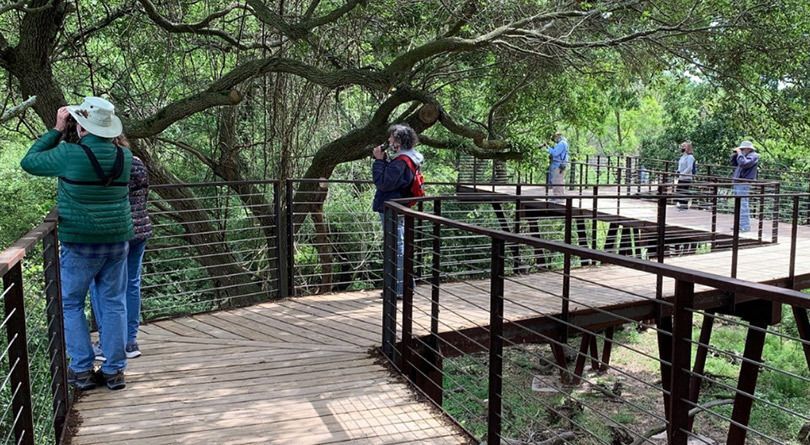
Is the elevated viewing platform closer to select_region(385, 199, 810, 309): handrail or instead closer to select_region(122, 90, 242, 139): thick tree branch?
select_region(385, 199, 810, 309): handrail

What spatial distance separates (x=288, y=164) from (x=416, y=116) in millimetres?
2632

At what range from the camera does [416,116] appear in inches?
397

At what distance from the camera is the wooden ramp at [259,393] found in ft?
12.1

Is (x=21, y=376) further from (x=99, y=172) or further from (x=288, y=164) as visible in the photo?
Answer: (x=288, y=164)

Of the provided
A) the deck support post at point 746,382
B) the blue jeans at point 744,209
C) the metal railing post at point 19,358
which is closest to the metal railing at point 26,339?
the metal railing post at point 19,358

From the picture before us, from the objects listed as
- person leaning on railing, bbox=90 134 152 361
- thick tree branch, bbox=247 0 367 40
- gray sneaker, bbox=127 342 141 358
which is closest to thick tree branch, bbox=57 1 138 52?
thick tree branch, bbox=247 0 367 40

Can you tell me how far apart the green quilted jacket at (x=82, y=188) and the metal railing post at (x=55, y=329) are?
0.37ft

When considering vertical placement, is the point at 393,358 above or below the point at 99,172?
below

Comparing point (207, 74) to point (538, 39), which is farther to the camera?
point (207, 74)

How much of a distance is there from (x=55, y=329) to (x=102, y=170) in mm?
914

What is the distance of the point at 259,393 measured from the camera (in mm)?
4281

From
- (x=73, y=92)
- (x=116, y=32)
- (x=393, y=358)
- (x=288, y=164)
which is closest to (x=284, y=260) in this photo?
(x=393, y=358)

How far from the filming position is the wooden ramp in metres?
3.68

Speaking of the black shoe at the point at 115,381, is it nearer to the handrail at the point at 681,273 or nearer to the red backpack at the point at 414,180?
the handrail at the point at 681,273
